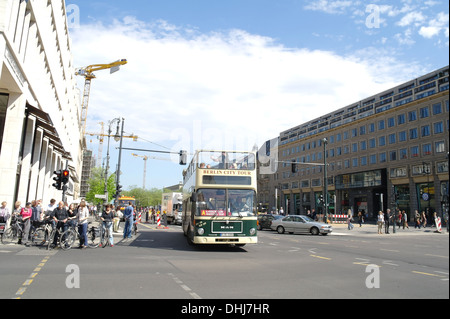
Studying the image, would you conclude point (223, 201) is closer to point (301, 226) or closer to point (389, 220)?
point (301, 226)

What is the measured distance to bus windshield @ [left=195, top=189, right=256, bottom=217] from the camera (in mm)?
14023

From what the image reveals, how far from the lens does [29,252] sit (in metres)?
12.3

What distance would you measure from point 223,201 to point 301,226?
564 inches

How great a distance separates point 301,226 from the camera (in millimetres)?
26781

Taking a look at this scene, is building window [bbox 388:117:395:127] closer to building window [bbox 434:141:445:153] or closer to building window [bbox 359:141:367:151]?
building window [bbox 359:141:367:151]

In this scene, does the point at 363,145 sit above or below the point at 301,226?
above

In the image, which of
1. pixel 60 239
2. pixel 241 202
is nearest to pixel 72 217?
pixel 60 239

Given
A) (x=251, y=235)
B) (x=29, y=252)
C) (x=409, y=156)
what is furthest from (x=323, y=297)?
(x=409, y=156)

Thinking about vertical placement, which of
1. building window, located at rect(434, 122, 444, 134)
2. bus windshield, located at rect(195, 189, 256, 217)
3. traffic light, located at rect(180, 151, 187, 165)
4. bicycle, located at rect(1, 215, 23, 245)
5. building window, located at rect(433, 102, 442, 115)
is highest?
building window, located at rect(433, 102, 442, 115)

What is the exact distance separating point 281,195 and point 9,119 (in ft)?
268

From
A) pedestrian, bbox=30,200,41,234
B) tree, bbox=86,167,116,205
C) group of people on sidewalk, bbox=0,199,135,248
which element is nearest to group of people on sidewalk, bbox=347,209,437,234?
group of people on sidewalk, bbox=0,199,135,248

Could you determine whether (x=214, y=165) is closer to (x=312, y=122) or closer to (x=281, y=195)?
(x=281, y=195)

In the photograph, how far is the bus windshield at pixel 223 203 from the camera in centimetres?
1402

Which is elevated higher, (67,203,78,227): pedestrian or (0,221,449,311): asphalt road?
(67,203,78,227): pedestrian
